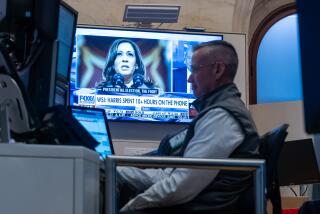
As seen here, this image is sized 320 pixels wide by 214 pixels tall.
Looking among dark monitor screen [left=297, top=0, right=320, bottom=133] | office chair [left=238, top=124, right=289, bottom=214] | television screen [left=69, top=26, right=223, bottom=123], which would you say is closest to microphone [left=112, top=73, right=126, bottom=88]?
television screen [left=69, top=26, right=223, bottom=123]

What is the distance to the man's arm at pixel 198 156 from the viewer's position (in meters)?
2.12

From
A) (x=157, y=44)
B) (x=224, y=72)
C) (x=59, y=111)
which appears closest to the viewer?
(x=59, y=111)

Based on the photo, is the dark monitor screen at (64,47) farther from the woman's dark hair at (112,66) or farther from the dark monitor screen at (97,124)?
the woman's dark hair at (112,66)

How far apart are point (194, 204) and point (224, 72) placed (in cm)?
75

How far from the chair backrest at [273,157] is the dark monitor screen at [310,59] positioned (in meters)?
1.03

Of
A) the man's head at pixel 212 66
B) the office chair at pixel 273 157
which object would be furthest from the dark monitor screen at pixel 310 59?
the man's head at pixel 212 66

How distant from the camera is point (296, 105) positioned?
7.29 m

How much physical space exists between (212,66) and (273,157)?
22.9 inches

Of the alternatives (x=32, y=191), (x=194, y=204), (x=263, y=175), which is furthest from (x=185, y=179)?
(x=32, y=191)

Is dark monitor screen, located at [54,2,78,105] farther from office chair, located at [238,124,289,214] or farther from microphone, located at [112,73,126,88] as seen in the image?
microphone, located at [112,73,126,88]

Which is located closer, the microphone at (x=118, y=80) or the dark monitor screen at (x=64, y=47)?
the dark monitor screen at (x=64, y=47)

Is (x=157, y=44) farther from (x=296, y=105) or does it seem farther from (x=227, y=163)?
(x=227, y=163)

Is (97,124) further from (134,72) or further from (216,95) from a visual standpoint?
(134,72)

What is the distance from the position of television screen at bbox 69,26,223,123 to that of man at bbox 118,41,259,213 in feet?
11.1
